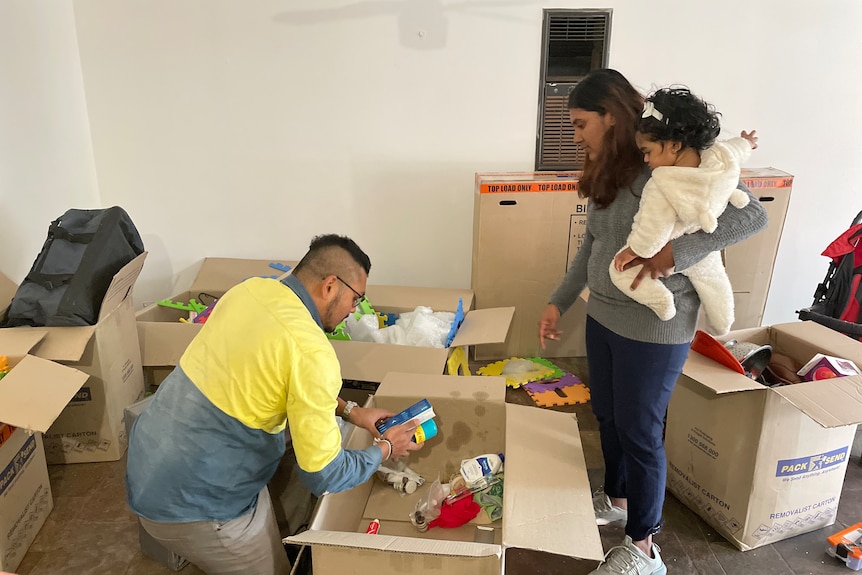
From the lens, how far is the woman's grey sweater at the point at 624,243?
1.30 metres

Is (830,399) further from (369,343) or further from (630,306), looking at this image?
(369,343)

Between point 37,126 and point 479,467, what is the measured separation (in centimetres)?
214

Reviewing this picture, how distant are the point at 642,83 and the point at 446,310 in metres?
1.32

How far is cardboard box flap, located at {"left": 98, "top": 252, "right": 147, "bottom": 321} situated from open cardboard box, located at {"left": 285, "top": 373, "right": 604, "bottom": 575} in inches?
35.9

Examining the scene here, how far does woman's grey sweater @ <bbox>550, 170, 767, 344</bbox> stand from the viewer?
1.30m

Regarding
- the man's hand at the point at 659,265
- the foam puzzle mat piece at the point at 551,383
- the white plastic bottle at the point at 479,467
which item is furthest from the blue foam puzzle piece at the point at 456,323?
the man's hand at the point at 659,265

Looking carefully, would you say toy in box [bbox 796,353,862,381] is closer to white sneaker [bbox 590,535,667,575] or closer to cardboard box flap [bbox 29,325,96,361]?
white sneaker [bbox 590,535,667,575]

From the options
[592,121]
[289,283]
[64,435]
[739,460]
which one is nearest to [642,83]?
[592,121]

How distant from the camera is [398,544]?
46.1 inches

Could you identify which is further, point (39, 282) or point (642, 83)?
point (642, 83)

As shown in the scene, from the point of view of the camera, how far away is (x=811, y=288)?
3.12m

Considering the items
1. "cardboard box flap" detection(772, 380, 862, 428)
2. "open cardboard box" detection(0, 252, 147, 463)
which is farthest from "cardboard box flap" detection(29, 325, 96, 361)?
"cardboard box flap" detection(772, 380, 862, 428)

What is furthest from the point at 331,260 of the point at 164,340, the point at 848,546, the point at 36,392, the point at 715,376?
the point at 848,546

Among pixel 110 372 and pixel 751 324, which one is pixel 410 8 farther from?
pixel 751 324
